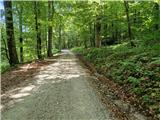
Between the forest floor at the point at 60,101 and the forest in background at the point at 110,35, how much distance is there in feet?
4.23

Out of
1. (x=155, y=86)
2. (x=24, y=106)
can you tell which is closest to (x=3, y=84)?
(x=24, y=106)

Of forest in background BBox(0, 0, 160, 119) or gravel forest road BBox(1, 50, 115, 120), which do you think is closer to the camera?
gravel forest road BBox(1, 50, 115, 120)

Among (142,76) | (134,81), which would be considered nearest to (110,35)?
(142,76)

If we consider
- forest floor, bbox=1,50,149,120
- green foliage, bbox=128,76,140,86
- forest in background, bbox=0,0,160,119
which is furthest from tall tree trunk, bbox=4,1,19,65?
green foliage, bbox=128,76,140,86

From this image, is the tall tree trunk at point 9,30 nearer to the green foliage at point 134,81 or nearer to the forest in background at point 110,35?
the forest in background at point 110,35

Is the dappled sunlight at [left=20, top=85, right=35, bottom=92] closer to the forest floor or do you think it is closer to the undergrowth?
the forest floor

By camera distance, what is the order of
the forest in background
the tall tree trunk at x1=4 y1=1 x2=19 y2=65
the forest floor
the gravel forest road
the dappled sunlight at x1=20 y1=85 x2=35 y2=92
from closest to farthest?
the gravel forest road
the forest floor
the dappled sunlight at x1=20 y1=85 x2=35 y2=92
the forest in background
the tall tree trunk at x1=4 y1=1 x2=19 y2=65

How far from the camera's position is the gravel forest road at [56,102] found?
8156 millimetres

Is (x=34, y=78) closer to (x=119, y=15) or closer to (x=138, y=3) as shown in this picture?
(x=138, y=3)

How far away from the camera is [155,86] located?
35.7 ft

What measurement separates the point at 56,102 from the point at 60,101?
0.19m

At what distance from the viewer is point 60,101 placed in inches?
383

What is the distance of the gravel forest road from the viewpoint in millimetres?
8156

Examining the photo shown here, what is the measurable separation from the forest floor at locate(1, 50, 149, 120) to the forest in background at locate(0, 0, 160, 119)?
1290 millimetres
